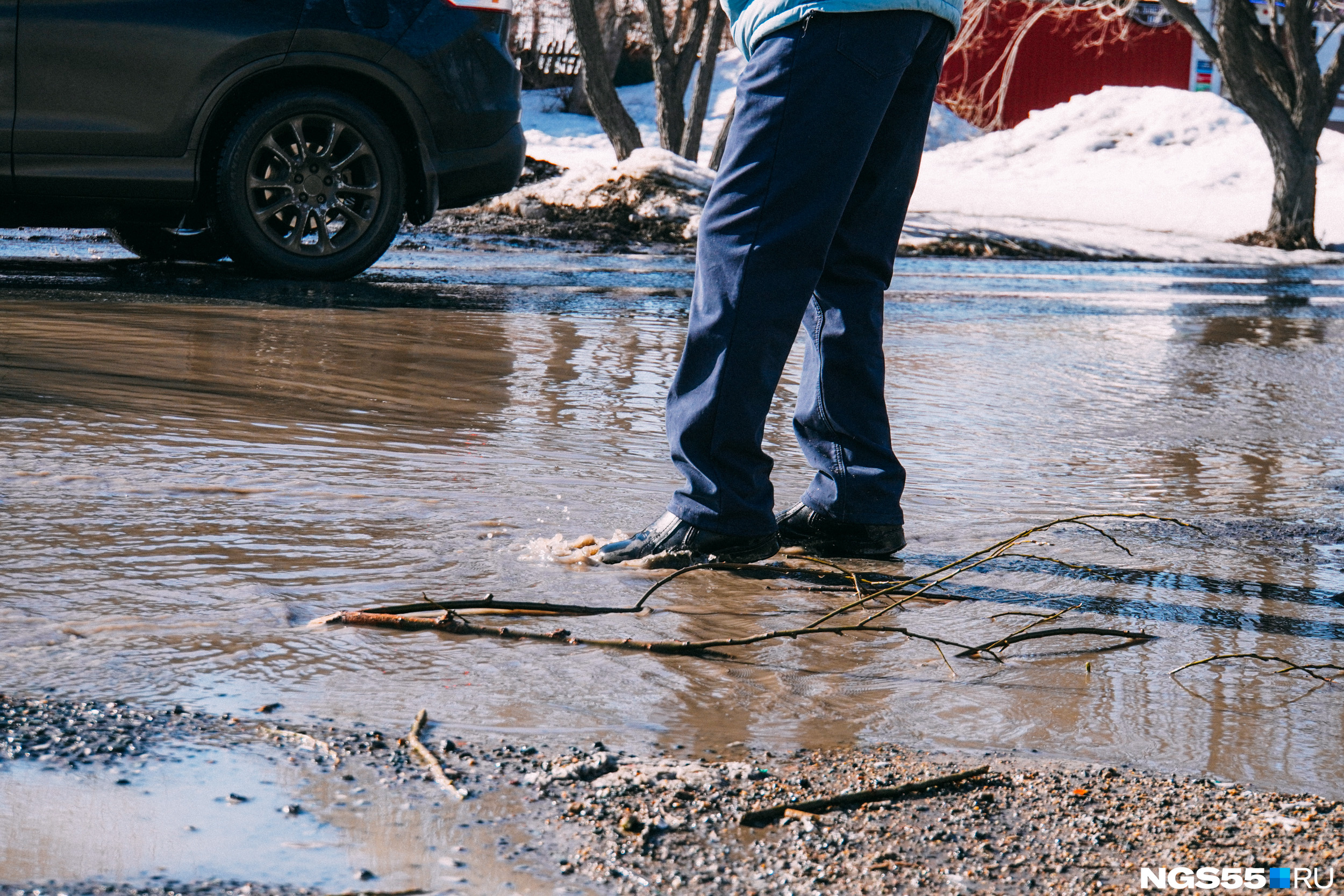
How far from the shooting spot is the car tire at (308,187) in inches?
251

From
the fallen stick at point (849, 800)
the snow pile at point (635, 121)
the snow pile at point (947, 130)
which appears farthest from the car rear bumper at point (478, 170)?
the snow pile at point (947, 130)

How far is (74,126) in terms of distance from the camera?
20.1ft

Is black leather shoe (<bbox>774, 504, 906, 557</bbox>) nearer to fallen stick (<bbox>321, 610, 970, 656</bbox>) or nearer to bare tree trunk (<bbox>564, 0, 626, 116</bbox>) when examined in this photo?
fallen stick (<bbox>321, 610, 970, 656</bbox>)

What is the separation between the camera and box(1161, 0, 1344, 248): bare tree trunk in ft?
48.9

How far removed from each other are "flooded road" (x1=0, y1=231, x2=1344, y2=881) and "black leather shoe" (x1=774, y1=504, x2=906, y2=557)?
0.23 feet

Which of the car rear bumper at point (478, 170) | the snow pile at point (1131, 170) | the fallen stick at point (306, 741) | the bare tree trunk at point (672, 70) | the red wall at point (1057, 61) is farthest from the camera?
the red wall at point (1057, 61)

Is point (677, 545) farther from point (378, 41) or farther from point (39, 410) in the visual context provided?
point (378, 41)

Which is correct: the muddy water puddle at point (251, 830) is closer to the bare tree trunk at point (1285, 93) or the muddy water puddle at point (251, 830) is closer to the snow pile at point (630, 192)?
the snow pile at point (630, 192)

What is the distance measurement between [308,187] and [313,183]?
3 centimetres

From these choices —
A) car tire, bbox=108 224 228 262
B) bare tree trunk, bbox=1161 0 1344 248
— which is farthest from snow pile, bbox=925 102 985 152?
car tire, bbox=108 224 228 262

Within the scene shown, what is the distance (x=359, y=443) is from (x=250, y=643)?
1.49 m

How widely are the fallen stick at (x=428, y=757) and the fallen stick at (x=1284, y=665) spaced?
42.9 inches

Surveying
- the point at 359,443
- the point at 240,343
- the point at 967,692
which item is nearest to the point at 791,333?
the point at 967,692

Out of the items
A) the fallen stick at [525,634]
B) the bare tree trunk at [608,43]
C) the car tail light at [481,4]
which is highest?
the bare tree trunk at [608,43]
